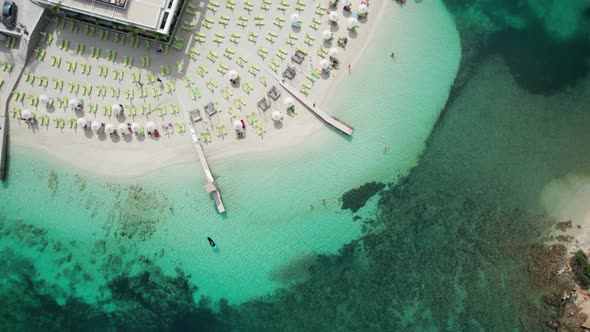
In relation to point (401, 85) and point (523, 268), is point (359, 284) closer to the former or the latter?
point (523, 268)

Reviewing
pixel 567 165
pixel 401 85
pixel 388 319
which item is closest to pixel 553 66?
pixel 567 165

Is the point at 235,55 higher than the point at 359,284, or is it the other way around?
the point at 235,55

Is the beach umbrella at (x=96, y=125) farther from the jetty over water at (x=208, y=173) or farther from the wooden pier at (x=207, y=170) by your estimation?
the jetty over water at (x=208, y=173)

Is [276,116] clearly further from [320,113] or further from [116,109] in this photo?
[116,109]

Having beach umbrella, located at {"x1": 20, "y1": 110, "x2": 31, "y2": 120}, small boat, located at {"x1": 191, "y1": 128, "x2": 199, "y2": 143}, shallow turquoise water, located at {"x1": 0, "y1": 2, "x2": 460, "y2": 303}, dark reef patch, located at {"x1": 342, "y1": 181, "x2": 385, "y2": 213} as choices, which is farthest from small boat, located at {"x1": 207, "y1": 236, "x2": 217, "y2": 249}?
beach umbrella, located at {"x1": 20, "y1": 110, "x2": 31, "y2": 120}

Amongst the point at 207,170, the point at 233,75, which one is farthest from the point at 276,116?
the point at 207,170
